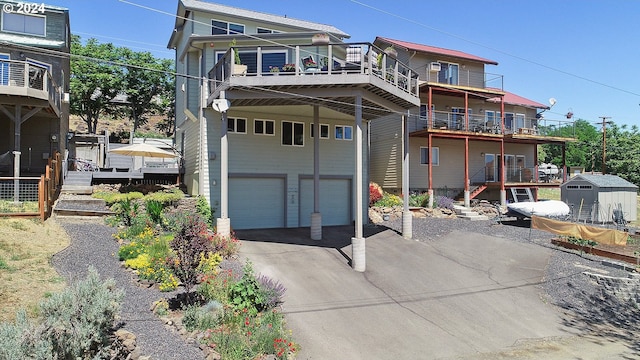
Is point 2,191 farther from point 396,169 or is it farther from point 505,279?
point 396,169

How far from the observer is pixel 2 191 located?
1312 cm

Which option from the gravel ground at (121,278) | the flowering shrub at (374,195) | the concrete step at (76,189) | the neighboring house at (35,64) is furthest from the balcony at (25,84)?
the flowering shrub at (374,195)

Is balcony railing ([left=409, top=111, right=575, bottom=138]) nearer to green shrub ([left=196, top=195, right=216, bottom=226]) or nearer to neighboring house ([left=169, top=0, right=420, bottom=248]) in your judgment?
neighboring house ([left=169, top=0, right=420, bottom=248])

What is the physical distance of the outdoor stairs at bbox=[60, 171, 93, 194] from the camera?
1570cm

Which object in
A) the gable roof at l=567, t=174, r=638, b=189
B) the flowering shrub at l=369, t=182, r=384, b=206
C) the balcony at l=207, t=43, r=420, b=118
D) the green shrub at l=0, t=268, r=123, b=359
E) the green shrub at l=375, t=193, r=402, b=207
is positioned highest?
the balcony at l=207, t=43, r=420, b=118

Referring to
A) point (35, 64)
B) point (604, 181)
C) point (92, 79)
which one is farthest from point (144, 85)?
point (604, 181)

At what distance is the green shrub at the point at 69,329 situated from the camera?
15.3ft

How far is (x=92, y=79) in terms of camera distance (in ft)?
108

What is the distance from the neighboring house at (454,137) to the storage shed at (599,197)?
209 centimetres

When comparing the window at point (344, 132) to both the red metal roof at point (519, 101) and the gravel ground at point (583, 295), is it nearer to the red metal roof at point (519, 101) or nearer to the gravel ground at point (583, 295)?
the gravel ground at point (583, 295)

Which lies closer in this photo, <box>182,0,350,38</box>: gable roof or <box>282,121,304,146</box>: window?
<box>282,121,304,146</box>: window

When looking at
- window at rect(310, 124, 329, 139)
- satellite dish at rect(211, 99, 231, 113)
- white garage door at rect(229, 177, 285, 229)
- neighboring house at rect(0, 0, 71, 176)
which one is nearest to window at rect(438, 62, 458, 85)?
window at rect(310, 124, 329, 139)

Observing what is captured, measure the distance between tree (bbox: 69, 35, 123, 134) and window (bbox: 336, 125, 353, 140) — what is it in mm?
23870

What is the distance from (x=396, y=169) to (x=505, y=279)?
1339cm
